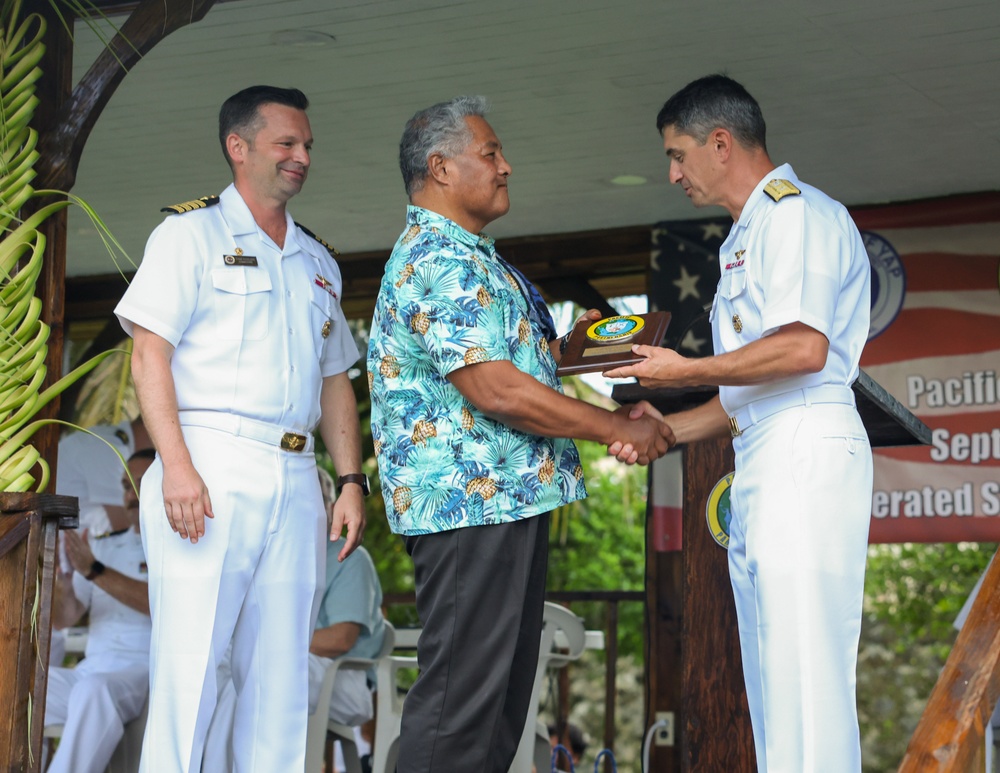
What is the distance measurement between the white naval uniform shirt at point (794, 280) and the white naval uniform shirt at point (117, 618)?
Answer: 268cm

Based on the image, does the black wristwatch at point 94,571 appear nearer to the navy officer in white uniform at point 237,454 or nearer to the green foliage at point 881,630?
the navy officer in white uniform at point 237,454

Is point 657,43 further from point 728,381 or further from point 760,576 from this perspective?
point 760,576

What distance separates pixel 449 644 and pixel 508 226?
3.94 metres

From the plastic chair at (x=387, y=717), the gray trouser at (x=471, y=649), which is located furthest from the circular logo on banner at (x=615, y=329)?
the plastic chair at (x=387, y=717)

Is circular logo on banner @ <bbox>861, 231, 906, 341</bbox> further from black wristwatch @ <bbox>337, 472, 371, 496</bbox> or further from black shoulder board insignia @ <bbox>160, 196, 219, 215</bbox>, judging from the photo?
black shoulder board insignia @ <bbox>160, 196, 219, 215</bbox>

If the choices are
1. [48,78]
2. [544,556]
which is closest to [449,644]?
[544,556]

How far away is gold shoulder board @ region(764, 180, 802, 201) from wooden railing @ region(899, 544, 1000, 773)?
868 millimetres

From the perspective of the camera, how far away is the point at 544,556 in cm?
278

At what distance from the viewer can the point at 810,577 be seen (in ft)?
8.09

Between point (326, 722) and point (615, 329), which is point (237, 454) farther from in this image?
point (326, 722)

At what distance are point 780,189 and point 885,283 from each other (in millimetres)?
3233

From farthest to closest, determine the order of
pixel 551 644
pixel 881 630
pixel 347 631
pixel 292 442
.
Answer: pixel 881 630 → pixel 551 644 → pixel 347 631 → pixel 292 442

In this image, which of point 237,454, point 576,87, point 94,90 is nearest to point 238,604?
point 237,454

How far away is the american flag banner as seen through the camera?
545 centimetres
